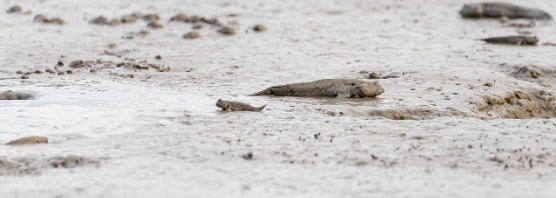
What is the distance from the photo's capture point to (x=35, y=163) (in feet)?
12.4

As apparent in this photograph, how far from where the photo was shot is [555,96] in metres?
6.04

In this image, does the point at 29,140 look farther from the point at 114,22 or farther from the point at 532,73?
the point at 114,22

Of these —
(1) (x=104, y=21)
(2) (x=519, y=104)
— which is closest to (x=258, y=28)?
(1) (x=104, y=21)

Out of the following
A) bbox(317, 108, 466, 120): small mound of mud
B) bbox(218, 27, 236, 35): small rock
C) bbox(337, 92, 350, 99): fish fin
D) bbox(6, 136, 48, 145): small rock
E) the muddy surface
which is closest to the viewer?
the muddy surface

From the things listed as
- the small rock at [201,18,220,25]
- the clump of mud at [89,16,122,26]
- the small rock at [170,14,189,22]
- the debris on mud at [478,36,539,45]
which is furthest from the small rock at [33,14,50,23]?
the debris on mud at [478,36,539,45]

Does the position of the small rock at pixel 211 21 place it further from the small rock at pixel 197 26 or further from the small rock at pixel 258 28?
the small rock at pixel 258 28

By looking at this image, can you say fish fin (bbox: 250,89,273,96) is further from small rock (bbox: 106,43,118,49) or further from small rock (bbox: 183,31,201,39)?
small rock (bbox: 183,31,201,39)

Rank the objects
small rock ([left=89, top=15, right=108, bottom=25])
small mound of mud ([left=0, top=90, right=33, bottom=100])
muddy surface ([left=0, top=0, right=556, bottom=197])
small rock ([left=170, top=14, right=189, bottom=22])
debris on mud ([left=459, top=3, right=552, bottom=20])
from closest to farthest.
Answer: muddy surface ([left=0, top=0, right=556, bottom=197])
small mound of mud ([left=0, top=90, right=33, bottom=100])
small rock ([left=89, top=15, right=108, bottom=25])
small rock ([left=170, top=14, right=189, bottom=22])
debris on mud ([left=459, top=3, right=552, bottom=20])

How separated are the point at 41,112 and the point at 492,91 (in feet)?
12.5

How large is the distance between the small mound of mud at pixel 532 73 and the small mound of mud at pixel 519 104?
22.5 inches

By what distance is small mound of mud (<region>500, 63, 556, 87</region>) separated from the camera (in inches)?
263

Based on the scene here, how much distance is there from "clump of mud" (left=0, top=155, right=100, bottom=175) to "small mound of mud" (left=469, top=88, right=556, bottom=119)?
3208 millimetres

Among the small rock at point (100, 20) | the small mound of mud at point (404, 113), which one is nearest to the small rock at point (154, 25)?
the small rock at point (100, 20)

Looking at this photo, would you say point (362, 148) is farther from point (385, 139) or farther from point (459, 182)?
point (459, 182)
